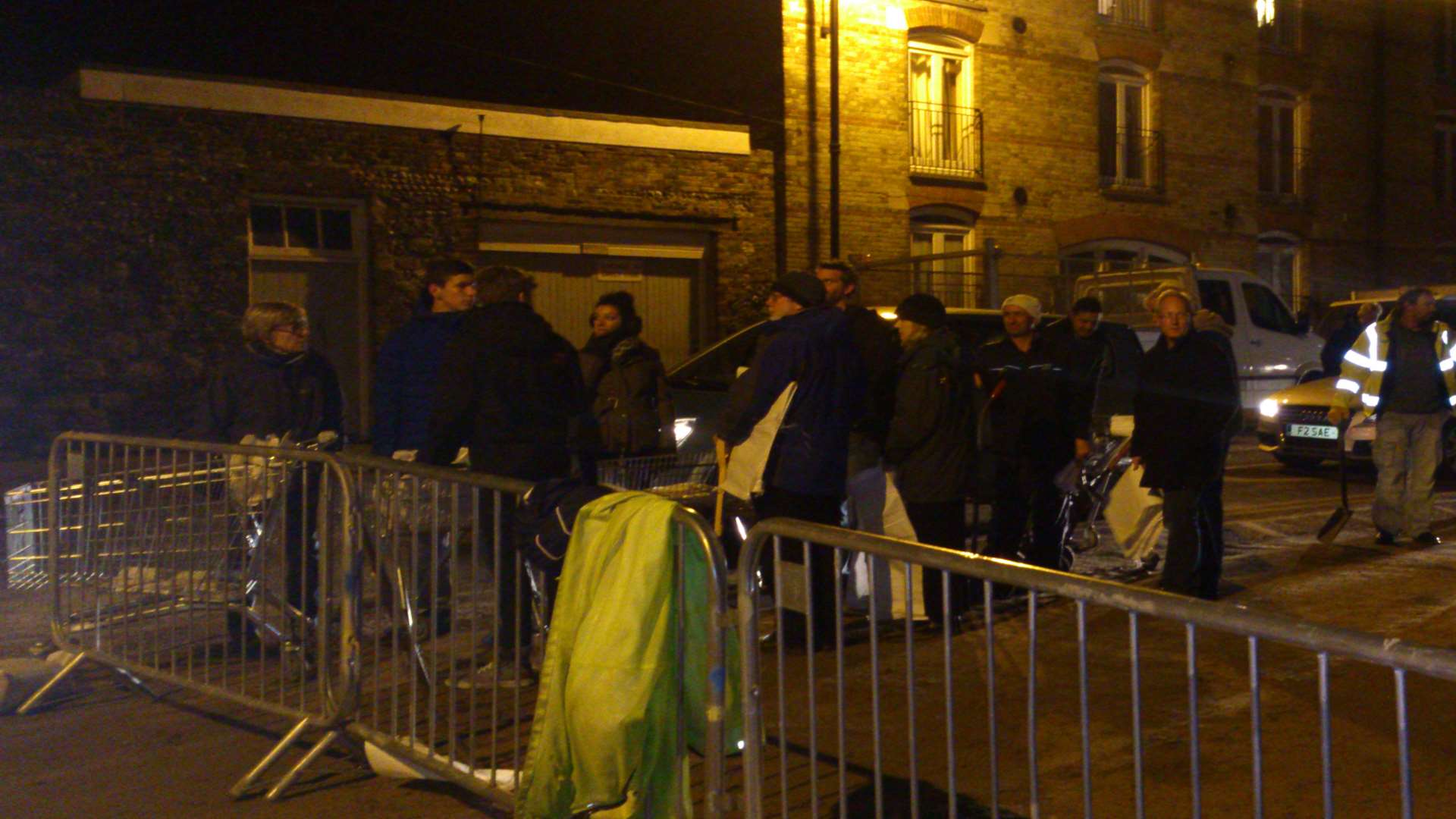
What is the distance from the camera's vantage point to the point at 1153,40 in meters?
23.6

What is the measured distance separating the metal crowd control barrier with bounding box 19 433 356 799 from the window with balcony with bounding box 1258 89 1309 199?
74.8 ft

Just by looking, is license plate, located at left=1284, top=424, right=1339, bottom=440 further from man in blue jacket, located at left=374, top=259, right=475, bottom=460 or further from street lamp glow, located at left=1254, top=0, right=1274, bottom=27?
street lamp glow, located at left=1254, top=0, right=1274, bottom=27

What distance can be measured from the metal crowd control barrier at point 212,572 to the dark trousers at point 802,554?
1634 mm

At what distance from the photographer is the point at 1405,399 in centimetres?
988

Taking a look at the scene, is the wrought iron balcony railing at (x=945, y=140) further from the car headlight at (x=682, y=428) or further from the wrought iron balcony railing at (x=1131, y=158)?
the car headlight at (x=682, y=428)

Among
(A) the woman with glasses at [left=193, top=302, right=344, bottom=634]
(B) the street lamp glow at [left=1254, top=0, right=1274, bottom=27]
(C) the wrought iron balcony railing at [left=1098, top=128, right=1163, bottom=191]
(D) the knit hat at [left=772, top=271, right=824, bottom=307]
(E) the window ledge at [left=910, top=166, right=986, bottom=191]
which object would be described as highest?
(B) the street lamp glow at [left=1254, top=0, right=1274, bottom=27]

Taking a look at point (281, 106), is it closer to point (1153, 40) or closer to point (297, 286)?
point (297, 286)

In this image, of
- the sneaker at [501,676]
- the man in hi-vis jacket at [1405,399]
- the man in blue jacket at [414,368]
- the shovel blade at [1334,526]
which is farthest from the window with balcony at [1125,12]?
the sneaker at [501,676]

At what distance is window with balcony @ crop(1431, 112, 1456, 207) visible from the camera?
91.5 feet

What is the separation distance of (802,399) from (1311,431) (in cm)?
884

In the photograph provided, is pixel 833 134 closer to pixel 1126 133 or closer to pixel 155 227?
pixel 1126 133

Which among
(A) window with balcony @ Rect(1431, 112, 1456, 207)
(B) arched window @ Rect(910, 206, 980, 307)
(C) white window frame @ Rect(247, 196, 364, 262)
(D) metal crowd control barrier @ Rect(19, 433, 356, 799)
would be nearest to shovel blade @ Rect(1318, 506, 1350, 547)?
(D) metal crowd control barrier @ Rect(19, 433, 356, 799)

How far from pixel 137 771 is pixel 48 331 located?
394 inches

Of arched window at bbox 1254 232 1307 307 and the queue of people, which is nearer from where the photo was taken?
the queue of people
